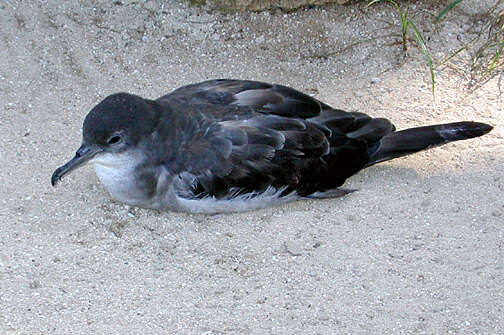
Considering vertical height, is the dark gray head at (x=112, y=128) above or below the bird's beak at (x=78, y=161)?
above

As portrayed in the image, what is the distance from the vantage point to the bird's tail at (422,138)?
5.46 m

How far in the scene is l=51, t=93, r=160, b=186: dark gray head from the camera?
188 inches

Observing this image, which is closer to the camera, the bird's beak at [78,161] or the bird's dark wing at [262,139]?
the bird's beak at [78,161]

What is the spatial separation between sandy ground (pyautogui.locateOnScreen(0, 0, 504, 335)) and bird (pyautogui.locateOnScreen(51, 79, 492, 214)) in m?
0.18

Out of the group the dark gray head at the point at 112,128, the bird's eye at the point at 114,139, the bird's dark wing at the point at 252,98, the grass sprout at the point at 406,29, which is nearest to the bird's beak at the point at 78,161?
the dark gray head at the point at 112,128

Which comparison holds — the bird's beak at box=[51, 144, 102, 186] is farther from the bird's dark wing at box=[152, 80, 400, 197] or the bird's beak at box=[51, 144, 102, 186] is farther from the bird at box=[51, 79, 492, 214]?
the bird's dark wing at box=[152, 80, 400, 197]

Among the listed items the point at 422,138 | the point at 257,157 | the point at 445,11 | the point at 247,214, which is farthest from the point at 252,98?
the point at 445,11

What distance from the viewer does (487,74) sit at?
641 cm

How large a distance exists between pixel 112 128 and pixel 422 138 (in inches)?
95.0

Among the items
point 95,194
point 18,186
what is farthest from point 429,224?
point 18,186

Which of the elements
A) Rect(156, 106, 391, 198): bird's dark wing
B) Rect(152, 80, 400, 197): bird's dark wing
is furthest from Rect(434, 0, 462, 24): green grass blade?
Rect(156, 106, 391, 198): bird's dark wing

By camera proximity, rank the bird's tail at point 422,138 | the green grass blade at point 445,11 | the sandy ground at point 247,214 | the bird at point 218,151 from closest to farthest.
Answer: the sandy ground at point 247,214 < the bird at point 218,151 < the bird's tail at point 422,138 < the green grass blade at point 445,11

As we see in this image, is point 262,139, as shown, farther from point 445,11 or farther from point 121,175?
point 445,11

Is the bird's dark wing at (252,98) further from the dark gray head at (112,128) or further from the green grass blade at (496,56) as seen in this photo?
the green grass blade at (496,56)
